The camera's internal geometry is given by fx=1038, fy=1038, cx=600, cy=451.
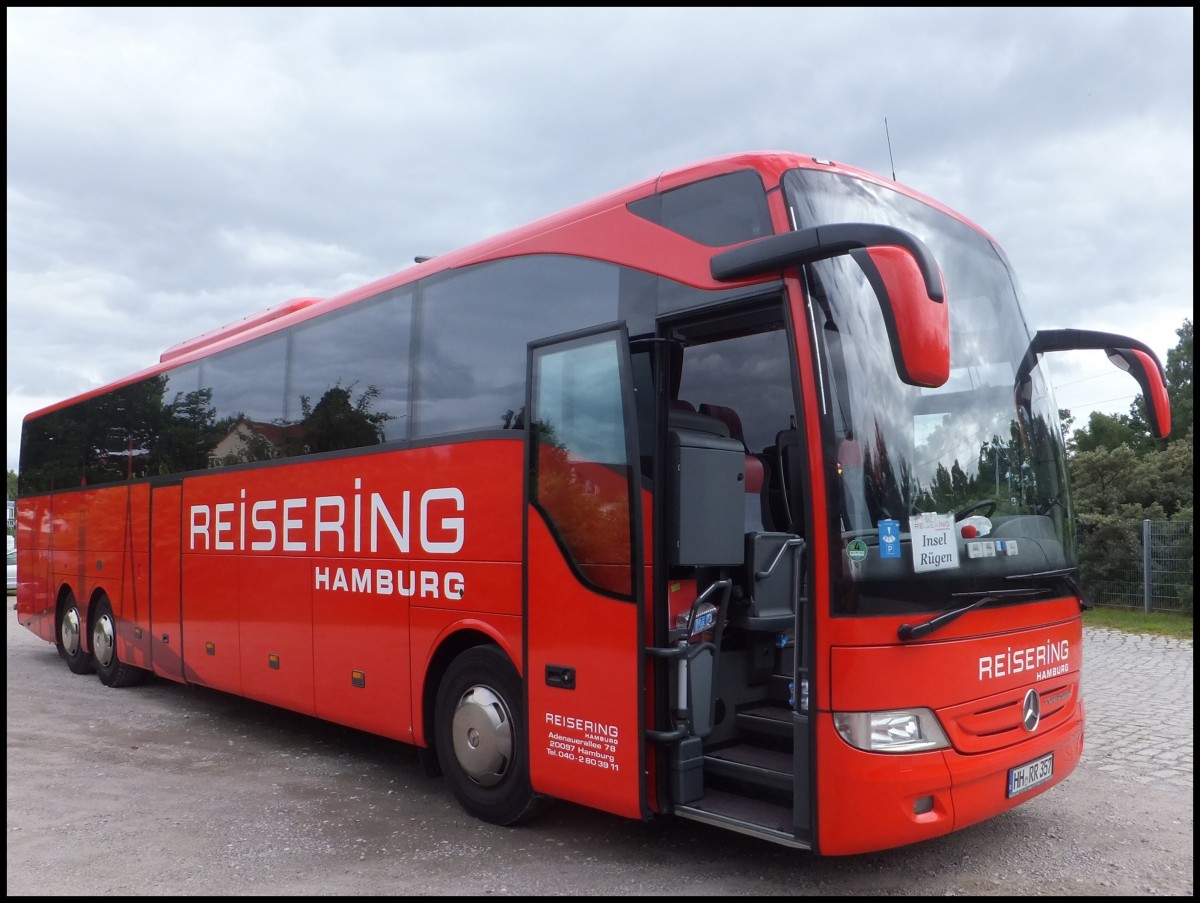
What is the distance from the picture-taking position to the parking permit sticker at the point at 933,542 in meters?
4.75

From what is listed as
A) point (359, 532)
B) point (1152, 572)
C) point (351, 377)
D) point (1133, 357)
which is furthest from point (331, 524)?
point (1152, 572)

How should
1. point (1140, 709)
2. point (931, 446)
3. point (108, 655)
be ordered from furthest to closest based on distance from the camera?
point (108, 655), point (1140, 709), point (931, 446)

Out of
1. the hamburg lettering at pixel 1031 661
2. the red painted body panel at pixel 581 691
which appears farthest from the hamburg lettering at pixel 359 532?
the hamburg lettering at pixel 1031 661

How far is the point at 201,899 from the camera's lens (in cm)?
505

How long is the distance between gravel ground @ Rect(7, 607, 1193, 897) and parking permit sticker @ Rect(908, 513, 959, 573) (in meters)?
1.61

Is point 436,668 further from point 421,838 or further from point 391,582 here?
point 421,838

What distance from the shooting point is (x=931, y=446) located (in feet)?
16.3

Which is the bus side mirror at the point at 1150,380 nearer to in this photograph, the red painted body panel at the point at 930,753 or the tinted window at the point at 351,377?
the red painted body panel at the point at 930,753

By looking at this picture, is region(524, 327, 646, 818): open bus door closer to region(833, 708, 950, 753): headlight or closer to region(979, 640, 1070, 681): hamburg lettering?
region(833, 708, 950, 753): headlight

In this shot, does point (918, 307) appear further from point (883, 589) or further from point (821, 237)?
point (883, 589)

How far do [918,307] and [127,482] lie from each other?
9.82 m

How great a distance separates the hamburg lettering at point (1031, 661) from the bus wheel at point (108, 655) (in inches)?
395

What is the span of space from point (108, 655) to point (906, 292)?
11071 millimetres

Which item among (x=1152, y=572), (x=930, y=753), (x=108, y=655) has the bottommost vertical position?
(x=108, y=655)
